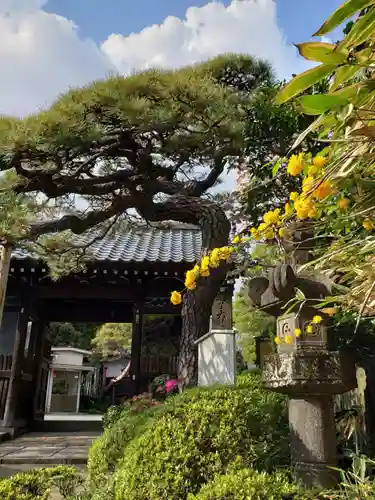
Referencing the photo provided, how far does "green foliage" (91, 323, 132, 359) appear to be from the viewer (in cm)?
2378

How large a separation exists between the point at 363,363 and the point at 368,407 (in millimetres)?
774

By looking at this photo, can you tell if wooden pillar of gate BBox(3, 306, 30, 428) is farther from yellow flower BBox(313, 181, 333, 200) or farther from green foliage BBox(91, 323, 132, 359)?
green foliage BBox(91, 323, 132, 359)

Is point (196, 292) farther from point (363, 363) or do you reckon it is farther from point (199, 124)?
point (363, 363)

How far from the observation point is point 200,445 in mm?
3232

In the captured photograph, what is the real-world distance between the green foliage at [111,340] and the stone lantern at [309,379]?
849 inches

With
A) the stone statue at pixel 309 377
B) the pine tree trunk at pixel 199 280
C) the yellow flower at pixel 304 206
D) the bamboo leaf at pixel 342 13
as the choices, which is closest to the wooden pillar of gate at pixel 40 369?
the pine tree trunk at pixel 199 280

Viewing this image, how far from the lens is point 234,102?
199 inches

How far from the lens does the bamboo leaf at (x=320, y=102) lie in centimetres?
109

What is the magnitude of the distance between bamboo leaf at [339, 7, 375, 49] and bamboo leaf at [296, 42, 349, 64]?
0.06 feet

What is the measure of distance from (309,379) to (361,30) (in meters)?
2.26

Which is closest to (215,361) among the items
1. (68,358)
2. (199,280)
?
(199,280)

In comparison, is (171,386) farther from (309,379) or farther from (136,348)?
(309,379)

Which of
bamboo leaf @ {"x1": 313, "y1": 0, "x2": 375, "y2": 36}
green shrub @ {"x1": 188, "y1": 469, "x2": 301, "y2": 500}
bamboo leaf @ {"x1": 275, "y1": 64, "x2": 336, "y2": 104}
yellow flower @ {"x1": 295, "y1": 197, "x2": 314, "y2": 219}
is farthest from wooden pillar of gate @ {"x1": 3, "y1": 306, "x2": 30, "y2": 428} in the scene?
bamboo leaf @ {"x1": 313, "y1": 0, "x2": 375, "y2": 36}

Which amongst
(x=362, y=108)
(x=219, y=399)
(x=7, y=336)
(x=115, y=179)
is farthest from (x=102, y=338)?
(x=362, y=108)
